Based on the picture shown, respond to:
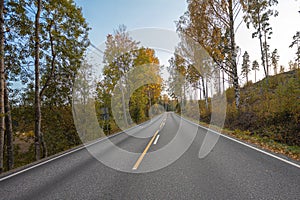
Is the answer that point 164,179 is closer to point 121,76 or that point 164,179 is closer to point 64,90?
point 64,90

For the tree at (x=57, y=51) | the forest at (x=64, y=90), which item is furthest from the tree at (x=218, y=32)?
the tree at (x=57, y=51)

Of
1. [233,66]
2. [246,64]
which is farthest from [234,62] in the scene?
[246,64]

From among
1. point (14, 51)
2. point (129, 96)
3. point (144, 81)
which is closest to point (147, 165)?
point (14, 51)

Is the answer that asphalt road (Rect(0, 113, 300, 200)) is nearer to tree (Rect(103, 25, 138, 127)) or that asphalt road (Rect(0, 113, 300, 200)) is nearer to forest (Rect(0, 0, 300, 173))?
forest (Rect(0, 0, 300, 173))

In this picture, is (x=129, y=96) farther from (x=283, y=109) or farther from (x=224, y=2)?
(x=283, y=109)

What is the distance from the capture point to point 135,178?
12.3 ft

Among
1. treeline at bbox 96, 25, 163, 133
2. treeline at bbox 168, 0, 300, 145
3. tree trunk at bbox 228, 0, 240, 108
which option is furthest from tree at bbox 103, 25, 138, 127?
tree trunk at bbox 228, 0, 240, 108

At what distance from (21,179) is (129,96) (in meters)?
17.3

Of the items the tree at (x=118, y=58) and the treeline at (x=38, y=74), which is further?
the tree at (x=118, y=58)

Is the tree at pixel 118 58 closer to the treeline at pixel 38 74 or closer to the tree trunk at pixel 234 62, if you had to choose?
the treeline at pixel 38 74

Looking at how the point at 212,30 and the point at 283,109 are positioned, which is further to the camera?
the point at 212,30

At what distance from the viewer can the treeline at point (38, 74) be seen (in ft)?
23.5

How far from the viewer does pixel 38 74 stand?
8117 mm

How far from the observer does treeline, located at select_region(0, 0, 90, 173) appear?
715 centimetres
